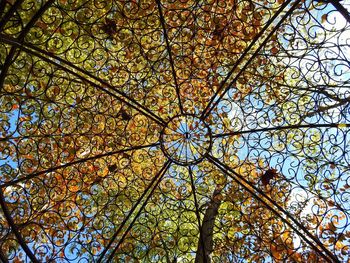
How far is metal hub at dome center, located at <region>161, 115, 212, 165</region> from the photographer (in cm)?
732

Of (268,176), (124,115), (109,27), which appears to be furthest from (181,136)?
(109,27)

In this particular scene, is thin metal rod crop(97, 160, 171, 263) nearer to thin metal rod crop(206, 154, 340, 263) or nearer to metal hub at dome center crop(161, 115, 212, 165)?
metal hub at dome center crop(161, 115, 212, 165)

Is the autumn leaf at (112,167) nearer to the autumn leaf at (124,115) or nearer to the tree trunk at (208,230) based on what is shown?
the autumn leaf at (124,115)

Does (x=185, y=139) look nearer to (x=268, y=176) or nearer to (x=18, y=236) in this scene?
(x=268, y=176)

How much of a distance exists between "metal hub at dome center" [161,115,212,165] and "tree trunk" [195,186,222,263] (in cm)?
81

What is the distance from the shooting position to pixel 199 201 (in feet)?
24.0

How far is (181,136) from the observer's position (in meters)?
7.38

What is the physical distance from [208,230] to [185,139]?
62.4 inches

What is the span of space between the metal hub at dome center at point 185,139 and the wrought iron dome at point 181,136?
0.02 m

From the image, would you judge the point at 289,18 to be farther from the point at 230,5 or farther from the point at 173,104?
the point at 173,104

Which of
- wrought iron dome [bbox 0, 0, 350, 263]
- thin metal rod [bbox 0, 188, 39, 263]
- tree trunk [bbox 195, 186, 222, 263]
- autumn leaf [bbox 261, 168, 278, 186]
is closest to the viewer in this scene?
thin metal rod [bbox 0, 188, 39, 263]

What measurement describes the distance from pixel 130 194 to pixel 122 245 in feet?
2.87

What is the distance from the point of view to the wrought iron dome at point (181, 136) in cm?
671

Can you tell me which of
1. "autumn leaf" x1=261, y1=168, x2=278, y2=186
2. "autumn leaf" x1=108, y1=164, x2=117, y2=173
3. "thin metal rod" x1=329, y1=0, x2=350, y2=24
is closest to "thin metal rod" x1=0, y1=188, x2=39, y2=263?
"autumn leaf" x1=108, y1=164, x2=117, y2=173
